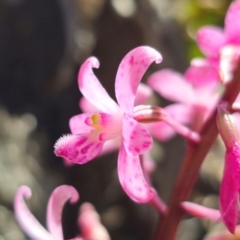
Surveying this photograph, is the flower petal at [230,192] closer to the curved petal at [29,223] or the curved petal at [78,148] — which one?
the curved petal at [78,148]

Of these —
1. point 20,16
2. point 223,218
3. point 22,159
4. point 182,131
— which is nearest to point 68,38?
point 20,16

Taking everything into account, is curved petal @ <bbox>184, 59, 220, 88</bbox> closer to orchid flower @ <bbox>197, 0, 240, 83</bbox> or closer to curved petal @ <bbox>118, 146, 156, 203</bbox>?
orchid flower @ <bbox>197, 0, 240, 83</bbox>

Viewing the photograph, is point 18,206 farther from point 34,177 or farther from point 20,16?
point 20,16

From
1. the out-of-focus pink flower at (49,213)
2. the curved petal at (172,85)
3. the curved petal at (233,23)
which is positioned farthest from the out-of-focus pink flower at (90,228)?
the curved petal at (233,23)

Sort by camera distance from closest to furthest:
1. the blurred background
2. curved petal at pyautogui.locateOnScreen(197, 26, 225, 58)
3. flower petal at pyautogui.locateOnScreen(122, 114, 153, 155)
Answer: flower petal at pyautogui.locateOnScreen(122, 114, 153, 155) → curved petal at pyautogui.locateOnScreen(197, 26, 225, 58) → the blurred background

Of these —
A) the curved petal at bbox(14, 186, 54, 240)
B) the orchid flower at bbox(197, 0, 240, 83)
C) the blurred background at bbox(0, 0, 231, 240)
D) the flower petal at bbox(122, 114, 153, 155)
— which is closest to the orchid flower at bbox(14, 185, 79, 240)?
the curved petal at bbox(14, 186, 54, 240)

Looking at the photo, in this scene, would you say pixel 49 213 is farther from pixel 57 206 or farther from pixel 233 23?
pixel 233 23

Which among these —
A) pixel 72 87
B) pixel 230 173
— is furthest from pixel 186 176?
pixel 72 87
